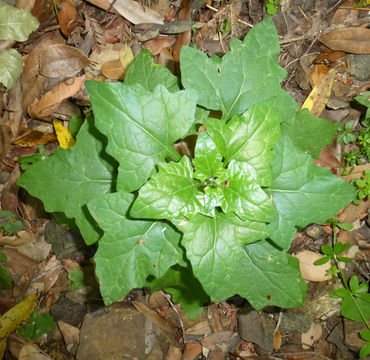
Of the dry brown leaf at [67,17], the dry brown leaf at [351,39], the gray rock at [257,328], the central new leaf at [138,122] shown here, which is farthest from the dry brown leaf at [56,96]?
the gray rock at [257,328]

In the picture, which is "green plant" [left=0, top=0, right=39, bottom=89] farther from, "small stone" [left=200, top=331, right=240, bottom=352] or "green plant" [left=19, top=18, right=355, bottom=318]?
"small stone" [left=200, top=331, right=240, bottom=352]

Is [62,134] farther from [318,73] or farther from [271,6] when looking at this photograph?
[318,73]

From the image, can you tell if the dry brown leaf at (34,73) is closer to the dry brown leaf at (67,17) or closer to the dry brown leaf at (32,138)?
the dry brown leaf at (67,17)

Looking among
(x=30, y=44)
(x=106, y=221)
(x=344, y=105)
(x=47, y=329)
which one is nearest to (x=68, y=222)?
(x=106, y=221)

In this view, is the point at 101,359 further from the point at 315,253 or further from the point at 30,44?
the point at 30,44

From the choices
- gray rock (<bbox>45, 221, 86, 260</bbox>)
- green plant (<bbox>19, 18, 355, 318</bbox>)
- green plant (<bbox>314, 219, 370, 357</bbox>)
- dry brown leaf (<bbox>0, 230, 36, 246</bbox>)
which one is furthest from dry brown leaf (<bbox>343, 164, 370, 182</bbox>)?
dry brown leaf (<bbox>0, 230, 36, 246</bbox>)

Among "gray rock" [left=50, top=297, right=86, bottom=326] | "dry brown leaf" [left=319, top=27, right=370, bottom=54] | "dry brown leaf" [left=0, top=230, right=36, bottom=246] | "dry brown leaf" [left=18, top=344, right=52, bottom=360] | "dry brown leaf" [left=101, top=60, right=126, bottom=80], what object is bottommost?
"dry brown leaf" [left=18, top=344, right=52, bottom=360]
